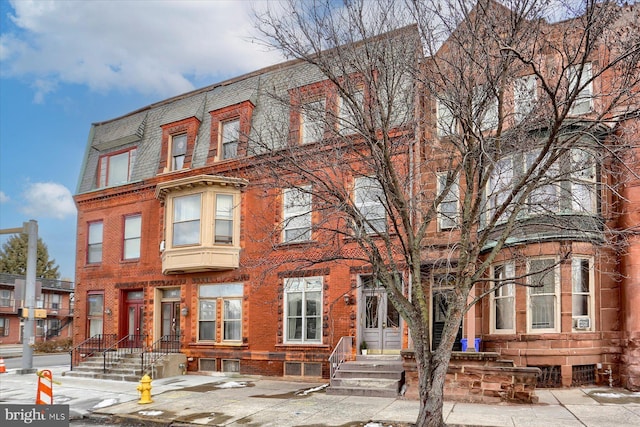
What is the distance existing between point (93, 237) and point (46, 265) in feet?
149

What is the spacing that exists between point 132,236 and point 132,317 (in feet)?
10.4

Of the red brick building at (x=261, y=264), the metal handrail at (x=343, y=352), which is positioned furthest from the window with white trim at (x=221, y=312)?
the metal handrail at (x=343, y=352)

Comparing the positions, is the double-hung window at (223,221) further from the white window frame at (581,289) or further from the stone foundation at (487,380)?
the white window frame at (581,289)

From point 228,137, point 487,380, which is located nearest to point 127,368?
point 228,137

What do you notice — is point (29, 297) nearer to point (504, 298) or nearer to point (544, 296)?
point (504, 298)

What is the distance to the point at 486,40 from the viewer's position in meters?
9.35

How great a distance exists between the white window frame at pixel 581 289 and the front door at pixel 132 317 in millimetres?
15002

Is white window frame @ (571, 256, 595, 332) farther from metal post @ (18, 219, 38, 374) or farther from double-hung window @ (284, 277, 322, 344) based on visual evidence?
metal post @ (18, 219, 38, 374)

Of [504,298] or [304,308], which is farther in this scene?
[304,308]

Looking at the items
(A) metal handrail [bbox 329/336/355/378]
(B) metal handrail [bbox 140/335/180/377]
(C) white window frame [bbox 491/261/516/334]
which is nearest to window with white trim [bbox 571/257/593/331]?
(C) white window frame [bbox 491/261/516/334]

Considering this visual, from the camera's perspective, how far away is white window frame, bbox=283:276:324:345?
680 inches

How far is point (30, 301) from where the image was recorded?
2016cm

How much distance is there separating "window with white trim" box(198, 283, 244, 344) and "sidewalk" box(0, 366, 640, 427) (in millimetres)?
2667

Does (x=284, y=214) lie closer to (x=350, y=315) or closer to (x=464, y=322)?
(x=350, y=315)
